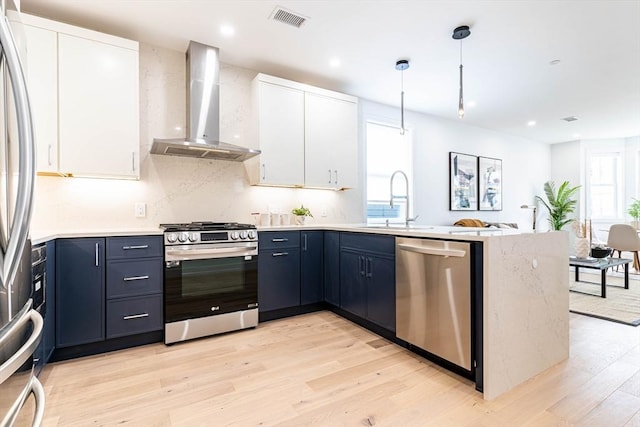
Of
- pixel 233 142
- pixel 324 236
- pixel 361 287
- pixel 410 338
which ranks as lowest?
pixel 410 338

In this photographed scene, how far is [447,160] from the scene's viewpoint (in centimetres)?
551

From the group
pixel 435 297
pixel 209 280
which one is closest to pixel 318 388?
pixel 435 297

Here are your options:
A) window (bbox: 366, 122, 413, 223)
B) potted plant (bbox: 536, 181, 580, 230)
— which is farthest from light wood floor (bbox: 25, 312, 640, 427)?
potted plant (bbox: 536, 181, 580, 230)

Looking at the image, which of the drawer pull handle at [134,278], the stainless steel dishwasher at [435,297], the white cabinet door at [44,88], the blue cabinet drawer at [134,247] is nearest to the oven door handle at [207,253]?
the blue cabinet drawer at [134,247]

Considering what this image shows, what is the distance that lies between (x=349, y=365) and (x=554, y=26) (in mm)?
3324

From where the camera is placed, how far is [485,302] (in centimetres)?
185

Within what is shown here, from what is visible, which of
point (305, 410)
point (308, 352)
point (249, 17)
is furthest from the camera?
point (249, 17)

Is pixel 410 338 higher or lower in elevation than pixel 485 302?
lower

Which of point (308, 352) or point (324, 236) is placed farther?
point (324, 236)

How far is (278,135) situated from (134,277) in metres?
1.94

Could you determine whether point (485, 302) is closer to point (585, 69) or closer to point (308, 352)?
point (308, 352)

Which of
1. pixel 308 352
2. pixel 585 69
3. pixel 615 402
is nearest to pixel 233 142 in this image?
pixel 308 352

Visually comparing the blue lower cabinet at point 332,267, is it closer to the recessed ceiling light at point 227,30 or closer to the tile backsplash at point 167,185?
the tile backsplash at point 167,185

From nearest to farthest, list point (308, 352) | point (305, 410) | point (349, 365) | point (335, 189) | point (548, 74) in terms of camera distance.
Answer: point (305, 410) < point (349, 365) < point (308, 352) < point (548, 74) < point (335, 189)
